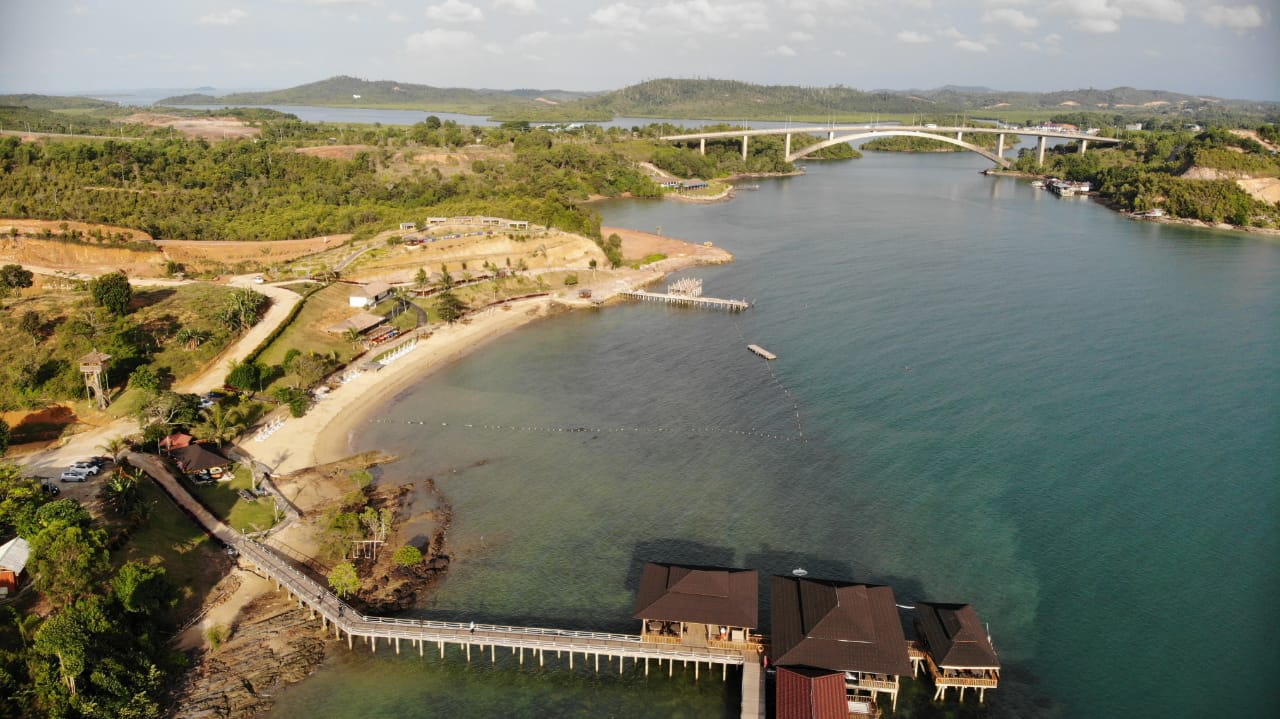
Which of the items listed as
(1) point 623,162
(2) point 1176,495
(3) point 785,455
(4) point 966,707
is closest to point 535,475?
(3) point 785,455

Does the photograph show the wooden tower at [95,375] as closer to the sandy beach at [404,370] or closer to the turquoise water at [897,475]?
the sandy beach at [404,370]

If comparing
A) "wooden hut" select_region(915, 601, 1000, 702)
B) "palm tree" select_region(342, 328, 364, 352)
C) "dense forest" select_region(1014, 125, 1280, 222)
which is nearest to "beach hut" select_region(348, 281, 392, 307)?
"palm tree" select_region(342, 328, 364, 352)

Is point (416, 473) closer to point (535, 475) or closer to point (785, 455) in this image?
point (535, 475)

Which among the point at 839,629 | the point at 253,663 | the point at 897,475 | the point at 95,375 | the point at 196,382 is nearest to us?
the point at 839,629

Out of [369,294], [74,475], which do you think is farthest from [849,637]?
[369,294]

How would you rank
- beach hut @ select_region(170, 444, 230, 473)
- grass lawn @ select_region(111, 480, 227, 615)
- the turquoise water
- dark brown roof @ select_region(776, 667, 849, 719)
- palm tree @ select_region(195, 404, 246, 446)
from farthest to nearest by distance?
palm tree @ select_region(195, 404, 246, 446), beach hut @ select_region(170, 444, 230, 473), grass lawn @ select_region(111, 480, 227, 615), the turquoise water, dark brown roof @ select_region(776, 667, 849, 719)

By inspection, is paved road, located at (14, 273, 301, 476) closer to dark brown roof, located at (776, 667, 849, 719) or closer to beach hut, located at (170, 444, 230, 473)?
beach hut, located at (170, 444, 230, 473)

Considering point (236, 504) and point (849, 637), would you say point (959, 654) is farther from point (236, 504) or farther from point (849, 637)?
point (236, 504)
